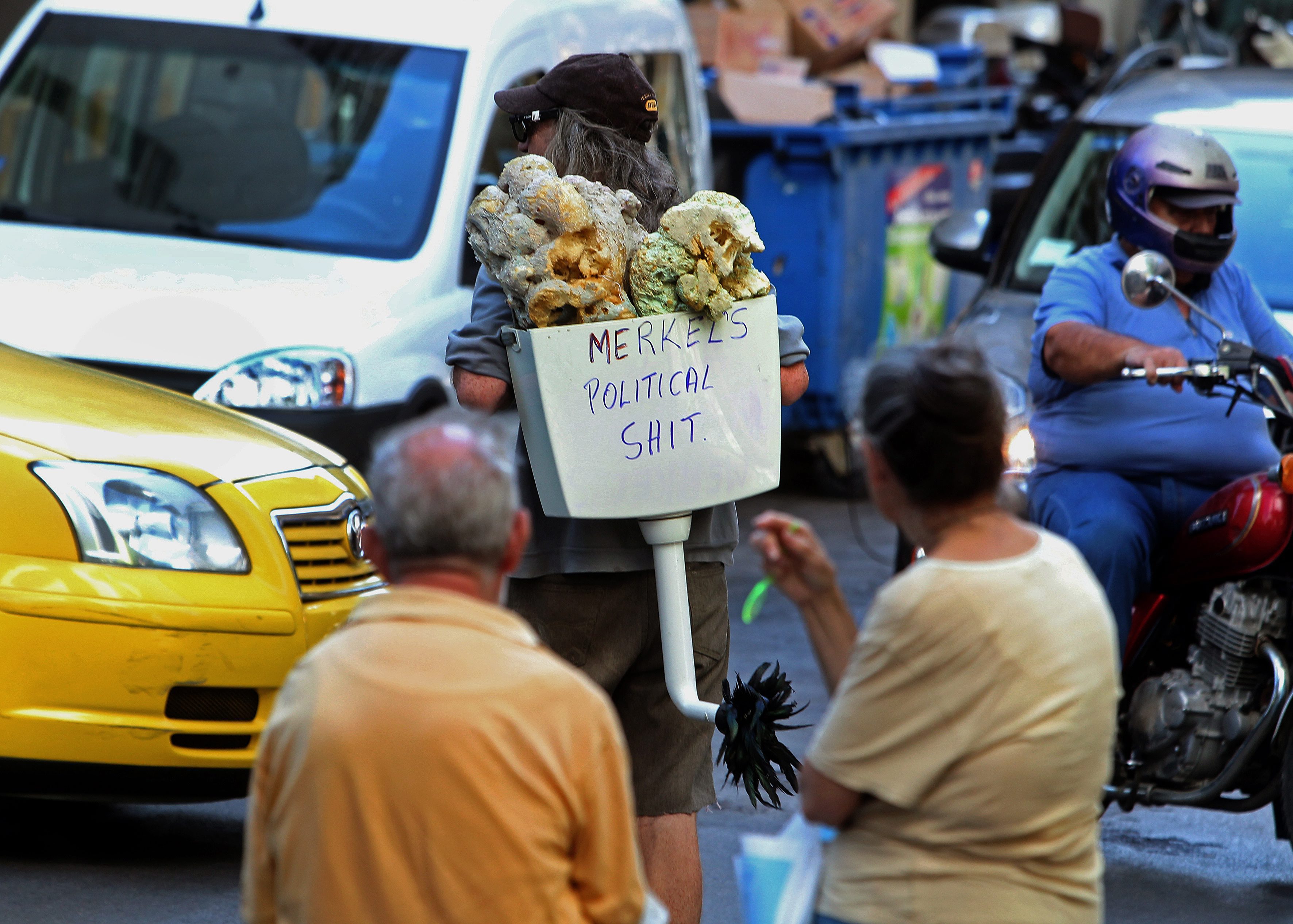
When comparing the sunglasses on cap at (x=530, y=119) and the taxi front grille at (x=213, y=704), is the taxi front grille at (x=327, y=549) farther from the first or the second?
the sunglasses on cap at (x=530, y=119)

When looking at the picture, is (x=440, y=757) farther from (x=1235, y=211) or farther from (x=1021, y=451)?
(x=1235, y=211)

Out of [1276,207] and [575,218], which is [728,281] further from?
[1276,207]

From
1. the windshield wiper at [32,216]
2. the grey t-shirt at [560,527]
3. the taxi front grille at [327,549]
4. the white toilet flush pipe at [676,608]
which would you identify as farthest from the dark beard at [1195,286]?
the windshield wiper at [32,216]

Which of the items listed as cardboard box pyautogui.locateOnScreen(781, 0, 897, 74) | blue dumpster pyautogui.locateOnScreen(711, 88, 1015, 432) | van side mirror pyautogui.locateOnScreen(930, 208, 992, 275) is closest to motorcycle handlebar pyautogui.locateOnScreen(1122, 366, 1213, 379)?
van side mirror pyautogui.locateOnScreen(930, 208, 992, 275)

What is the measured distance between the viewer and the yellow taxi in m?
3.97

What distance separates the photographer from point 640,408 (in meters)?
3.20

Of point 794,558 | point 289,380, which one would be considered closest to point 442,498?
point 794,558

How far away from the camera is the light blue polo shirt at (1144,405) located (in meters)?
4.56

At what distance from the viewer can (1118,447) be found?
4582mm

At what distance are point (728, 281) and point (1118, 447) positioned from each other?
1710 millimetres

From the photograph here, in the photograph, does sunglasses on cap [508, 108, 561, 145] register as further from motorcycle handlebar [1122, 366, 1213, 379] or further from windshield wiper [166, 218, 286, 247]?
windshield wiper [166, 218, 286, 247]

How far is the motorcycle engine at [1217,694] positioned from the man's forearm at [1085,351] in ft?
2.07

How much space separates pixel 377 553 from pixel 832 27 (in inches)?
392

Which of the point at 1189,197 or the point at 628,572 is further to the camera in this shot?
the point at 1189,197
